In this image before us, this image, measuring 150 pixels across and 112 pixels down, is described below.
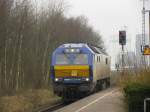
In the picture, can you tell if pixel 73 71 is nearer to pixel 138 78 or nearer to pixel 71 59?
pixel 71 59

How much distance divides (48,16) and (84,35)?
21034mm

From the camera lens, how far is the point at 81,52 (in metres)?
34.1

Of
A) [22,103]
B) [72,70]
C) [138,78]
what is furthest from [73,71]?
[138,78]

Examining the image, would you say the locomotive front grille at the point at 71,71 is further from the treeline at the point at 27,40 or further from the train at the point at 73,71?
the treeline at the point at 27,40

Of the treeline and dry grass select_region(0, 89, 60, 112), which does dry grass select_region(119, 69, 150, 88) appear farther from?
the treeline

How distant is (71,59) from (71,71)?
3.14 ft

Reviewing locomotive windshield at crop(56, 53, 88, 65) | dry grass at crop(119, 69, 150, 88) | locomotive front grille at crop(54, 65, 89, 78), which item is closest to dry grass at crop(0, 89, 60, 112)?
locomotive front grille at crop(54, 65, 89, 78)

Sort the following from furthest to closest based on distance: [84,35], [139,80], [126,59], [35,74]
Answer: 1. [84,35]
2. [35,74]
3. [126,59]
4. [139,80]

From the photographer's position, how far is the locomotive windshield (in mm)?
33688

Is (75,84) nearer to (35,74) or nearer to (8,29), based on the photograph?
(8,29)

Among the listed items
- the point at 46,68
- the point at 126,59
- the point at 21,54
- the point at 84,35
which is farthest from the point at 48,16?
the point at 126,59

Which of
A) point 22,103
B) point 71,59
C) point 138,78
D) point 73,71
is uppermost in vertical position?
point 71,59

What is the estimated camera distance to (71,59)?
3391cm

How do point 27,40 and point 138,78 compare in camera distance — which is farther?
point 27,40
